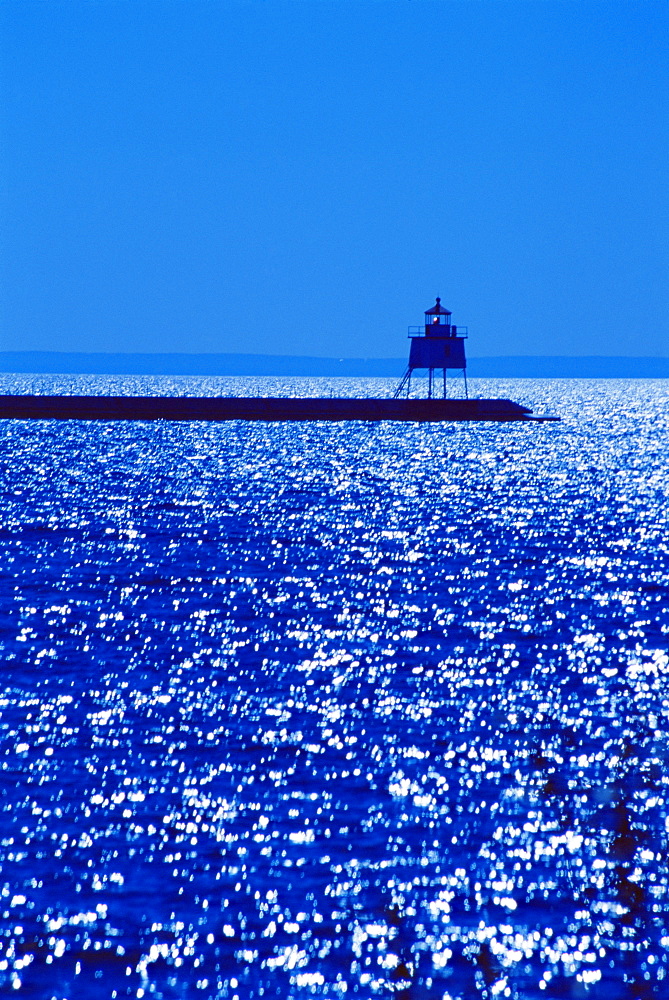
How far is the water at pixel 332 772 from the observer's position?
9.97 meters

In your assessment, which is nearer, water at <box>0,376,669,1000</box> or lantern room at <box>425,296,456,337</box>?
water at <box>0,376,669,1000</box>

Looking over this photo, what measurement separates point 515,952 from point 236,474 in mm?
58956

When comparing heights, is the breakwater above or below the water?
above

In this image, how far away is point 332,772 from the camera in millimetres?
14680

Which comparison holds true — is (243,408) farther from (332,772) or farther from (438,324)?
(332,772)

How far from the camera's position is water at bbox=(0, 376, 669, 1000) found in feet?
32.7

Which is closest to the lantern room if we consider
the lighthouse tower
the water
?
the lighthouse tower

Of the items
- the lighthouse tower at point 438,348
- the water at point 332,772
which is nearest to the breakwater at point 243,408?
the lighthouse tower at point 438,348

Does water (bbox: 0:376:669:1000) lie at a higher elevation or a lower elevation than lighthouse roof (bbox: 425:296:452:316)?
lower

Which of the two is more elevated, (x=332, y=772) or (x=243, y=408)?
(x=243, y=408)

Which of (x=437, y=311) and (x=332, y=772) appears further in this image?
(x=437, y=311)

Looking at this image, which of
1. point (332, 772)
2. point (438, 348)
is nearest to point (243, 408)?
point (438, 348)

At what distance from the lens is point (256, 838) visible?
40.4 ft

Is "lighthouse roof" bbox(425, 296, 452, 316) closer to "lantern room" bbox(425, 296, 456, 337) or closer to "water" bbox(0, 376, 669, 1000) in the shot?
"lantern room" bbox(425, 296, 456, 337)
